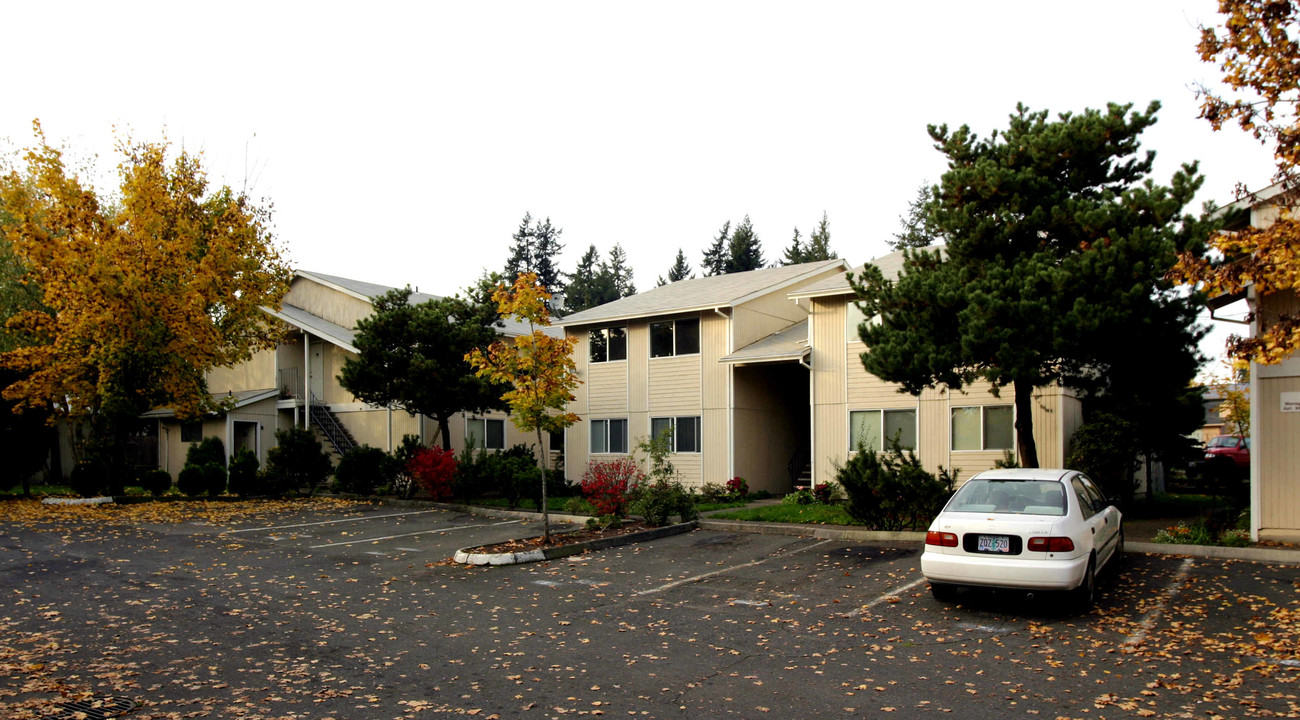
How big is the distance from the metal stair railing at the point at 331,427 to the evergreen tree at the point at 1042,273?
21.0 meters

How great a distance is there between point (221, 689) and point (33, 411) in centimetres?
2268

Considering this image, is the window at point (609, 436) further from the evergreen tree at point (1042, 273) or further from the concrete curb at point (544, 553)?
the evergreen tree at point (1042, 273)

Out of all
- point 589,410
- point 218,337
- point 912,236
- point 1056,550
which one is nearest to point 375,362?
point 218,337

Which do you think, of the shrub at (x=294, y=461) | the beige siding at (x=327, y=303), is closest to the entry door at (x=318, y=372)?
the beige siding at (x=327, y=303)

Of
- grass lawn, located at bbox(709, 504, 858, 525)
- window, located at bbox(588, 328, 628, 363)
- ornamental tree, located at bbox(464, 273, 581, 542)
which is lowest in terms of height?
grass lawn, located at bbox(709, 504, 858, 525)

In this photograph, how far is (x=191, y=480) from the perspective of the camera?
947 inches

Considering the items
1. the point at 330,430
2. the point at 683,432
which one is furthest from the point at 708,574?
the point at 330,430

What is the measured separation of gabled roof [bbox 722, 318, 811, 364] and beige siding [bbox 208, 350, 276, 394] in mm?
18899

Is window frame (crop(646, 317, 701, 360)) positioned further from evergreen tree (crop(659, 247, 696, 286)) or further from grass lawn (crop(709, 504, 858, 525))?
evergreen tree (crop(659, 247, 696, 286))

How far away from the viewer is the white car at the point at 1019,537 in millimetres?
8617

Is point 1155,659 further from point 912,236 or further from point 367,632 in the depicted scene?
point 912,236

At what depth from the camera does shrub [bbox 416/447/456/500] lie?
2245 cm

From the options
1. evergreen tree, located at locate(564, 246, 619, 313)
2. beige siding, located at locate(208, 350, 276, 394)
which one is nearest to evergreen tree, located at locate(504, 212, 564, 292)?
evergreen tree, located at locate(564, 246, 619, 313)

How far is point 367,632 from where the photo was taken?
8703mm
